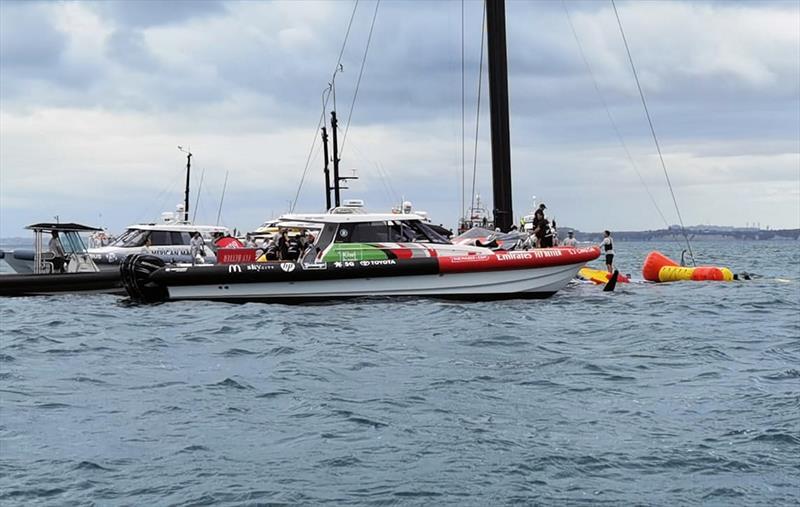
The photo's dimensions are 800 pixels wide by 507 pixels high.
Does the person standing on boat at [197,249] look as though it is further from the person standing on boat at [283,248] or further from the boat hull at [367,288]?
the boat hull at [367,288]

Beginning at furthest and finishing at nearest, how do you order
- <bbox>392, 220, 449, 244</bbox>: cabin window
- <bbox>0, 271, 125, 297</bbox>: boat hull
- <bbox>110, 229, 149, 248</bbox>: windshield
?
<bbox>110, 229, 149, 248</bbox>: windshield → <bbox>0, 271, 125, 297</bbox>: boat hull → <bbox>392, 220, 449, 244</bbox>: cabin window

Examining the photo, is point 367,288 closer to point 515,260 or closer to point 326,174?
point 515,260

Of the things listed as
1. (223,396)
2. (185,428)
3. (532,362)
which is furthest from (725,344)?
(185,428)

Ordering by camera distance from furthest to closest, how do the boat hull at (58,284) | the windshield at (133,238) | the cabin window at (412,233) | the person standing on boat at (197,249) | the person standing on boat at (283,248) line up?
1. the windshield at (133,238)
2. the person standing on boat at (197,249)
3. the boat hull at (58,284)
4. the person standing on boat at (283,248)
5. the cabin window at (412,233)

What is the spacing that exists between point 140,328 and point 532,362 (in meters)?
7.68

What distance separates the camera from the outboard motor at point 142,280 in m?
21.3

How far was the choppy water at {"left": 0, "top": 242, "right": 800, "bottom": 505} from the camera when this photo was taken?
7.27 m

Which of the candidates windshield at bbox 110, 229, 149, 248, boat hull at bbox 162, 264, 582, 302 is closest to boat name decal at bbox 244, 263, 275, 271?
boat hull at bbox 162, 264, 582, 302

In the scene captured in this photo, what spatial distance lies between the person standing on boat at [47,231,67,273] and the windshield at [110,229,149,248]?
3891 mm

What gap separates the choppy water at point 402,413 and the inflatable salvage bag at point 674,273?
38.2 feet

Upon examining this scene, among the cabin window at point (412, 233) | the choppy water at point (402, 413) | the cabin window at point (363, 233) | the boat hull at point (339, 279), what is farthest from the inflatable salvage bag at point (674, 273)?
the choppy water at point (402, 413)

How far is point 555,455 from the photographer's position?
803cm

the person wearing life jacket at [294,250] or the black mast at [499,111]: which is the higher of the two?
the black mast at [499,111]

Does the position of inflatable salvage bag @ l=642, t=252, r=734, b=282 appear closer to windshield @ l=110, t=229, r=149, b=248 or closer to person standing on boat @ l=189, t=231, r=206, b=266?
A: person standing on boat @ l=189, t=231, r=206, b=266
